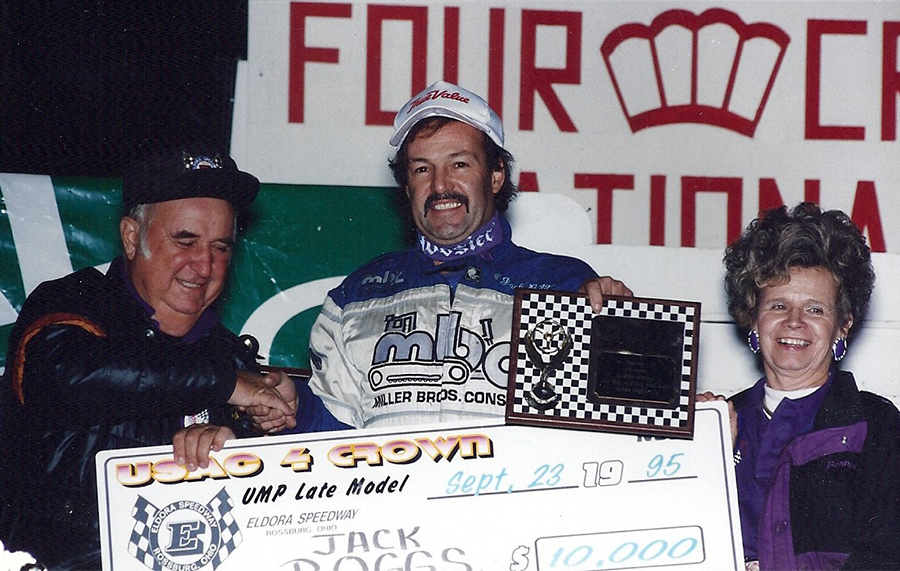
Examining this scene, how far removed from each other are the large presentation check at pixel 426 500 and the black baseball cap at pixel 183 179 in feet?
2.43

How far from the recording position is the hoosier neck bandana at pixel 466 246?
3068 millimetres

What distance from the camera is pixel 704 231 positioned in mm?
3883

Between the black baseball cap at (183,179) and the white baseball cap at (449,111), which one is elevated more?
the white baseball cap at (449,111)

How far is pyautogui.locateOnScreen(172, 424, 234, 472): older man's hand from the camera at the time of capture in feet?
9.28

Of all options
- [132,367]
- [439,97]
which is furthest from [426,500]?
[439,97]

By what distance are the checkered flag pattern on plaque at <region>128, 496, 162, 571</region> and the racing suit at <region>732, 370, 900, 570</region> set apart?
59.4 inches

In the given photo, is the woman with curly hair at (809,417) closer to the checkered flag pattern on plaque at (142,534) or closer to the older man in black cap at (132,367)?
the older man in black cap at (132,367)

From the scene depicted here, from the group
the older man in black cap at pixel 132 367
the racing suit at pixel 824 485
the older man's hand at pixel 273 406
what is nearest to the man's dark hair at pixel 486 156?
the older man in black cap at pixel 132 367

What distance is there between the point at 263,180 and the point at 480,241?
3.66ft

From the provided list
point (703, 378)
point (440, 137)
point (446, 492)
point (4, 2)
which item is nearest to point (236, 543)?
point (446, 492)

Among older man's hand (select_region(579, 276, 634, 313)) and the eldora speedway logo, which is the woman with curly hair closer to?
older man's hand (select_region(579, 276, 634, 313))

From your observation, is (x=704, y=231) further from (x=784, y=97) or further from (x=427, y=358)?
(x=427, y=358)

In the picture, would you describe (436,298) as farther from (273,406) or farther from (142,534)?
(142,534)

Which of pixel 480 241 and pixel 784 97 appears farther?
pixel 784 97
